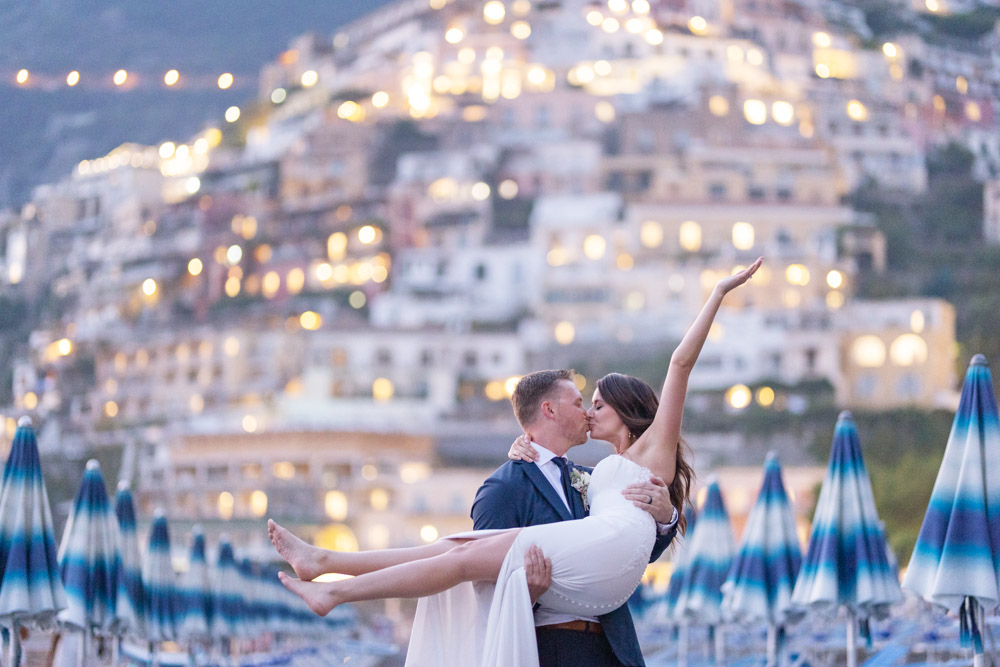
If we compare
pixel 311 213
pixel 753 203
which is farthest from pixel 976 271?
pixel 311 213

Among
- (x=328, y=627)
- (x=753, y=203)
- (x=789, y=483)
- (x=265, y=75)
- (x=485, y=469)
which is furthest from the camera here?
(x=265, y=75)

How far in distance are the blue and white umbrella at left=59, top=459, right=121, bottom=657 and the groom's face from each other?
7.24 meters

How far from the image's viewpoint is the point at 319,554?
495cm

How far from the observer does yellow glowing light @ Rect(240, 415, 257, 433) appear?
53.2 metres

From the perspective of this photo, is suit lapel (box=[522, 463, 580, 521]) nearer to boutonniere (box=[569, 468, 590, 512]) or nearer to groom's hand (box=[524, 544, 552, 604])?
boutonniere (box=[569, 468, 590, 512])

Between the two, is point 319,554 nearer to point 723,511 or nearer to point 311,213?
point 723,511

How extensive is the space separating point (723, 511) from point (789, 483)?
99.7 ft

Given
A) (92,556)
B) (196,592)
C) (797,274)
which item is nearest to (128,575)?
(92,556)

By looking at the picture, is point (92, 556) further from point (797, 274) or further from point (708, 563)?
point (797, 274)

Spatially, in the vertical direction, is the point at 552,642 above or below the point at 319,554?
below

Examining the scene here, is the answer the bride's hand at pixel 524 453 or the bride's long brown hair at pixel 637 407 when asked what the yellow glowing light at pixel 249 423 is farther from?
the bride's hand at pixel 524 453

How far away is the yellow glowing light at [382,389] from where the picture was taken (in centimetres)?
5475

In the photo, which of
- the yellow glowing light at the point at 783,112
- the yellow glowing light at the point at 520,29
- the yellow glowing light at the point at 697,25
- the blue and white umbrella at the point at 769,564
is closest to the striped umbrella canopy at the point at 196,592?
the blue and white umbrella at the point at 769,564

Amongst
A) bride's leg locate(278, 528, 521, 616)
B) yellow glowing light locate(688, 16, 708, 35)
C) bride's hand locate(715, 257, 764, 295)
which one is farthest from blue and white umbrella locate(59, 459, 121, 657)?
yellow glowing light locate(688, 16, 708, 35)
